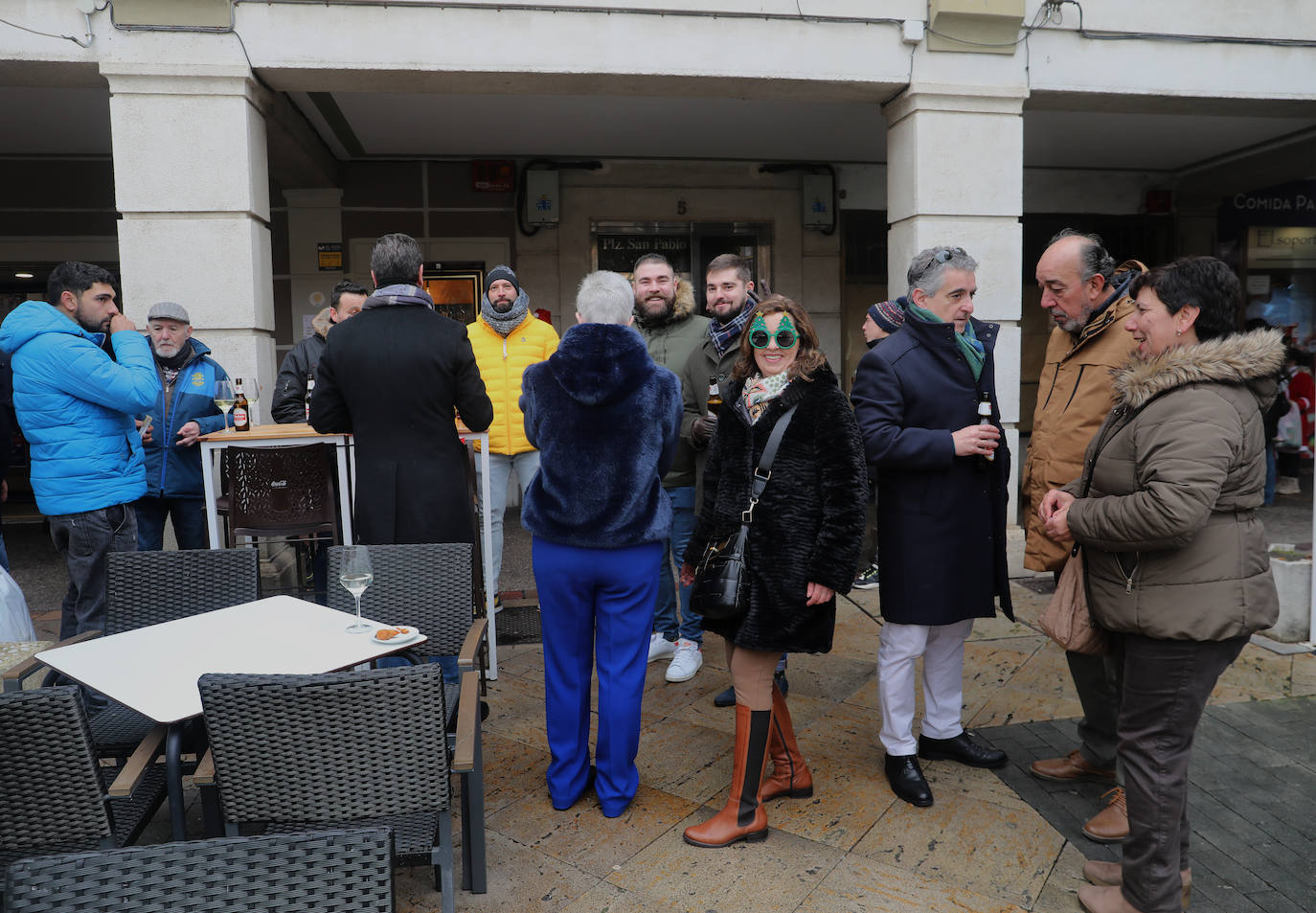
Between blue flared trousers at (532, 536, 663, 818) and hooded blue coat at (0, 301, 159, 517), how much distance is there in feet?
7.14

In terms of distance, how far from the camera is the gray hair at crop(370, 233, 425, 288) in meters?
3.58

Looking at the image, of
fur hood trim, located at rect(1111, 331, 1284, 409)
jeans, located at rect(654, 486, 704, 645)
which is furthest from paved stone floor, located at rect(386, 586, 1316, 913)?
fur hood trim, located at rect(1111, 331, 1284, 409)

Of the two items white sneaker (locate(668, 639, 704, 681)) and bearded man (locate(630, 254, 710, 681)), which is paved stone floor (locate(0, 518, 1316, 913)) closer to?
white sneaker (locate(668, 639, 704, 681))

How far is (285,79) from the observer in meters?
5.68

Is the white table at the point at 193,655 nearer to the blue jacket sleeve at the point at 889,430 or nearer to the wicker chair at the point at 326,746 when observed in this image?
the wicker chair at the point at 326,746

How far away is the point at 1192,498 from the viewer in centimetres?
223

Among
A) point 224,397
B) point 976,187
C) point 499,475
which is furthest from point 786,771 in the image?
point 976,187

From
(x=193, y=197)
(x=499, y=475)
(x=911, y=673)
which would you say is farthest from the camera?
(x=193, y=197)

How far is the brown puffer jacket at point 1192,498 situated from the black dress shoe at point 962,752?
1228mm

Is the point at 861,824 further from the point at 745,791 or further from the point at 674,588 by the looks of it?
the point at 674,588

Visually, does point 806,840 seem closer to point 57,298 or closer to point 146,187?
point 57,298

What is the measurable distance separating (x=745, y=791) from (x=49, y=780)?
1932 millimetres

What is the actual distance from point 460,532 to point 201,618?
1.09 m

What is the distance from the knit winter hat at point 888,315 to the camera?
14.5ft
